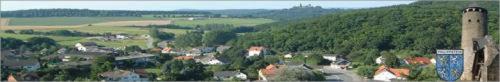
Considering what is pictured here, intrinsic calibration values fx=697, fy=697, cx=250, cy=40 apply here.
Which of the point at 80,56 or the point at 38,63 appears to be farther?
the point at 80,56

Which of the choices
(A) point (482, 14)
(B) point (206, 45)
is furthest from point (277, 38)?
(A) point (482, 14)

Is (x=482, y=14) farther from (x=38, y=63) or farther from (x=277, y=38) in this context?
(x=277, y=38)

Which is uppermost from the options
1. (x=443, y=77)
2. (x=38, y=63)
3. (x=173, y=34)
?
(x=443, y=77)

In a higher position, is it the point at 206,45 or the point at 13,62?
the point at 13,62

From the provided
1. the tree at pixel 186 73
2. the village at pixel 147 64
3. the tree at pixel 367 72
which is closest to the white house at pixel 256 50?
the village at pixel 147 64

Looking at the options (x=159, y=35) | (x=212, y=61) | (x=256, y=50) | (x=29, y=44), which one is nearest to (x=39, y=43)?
(x=29, y=44)
